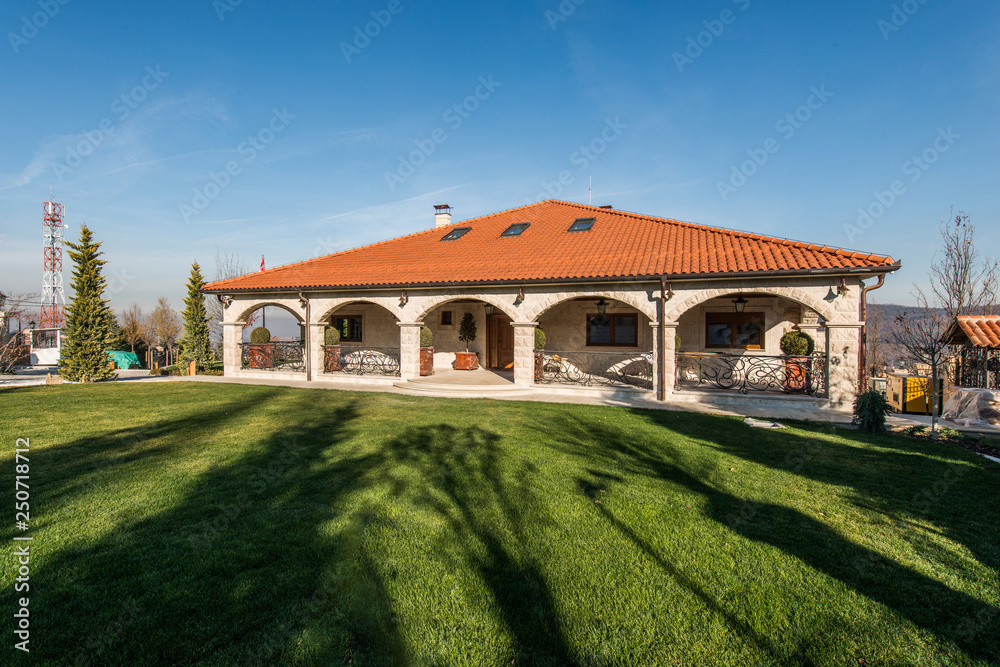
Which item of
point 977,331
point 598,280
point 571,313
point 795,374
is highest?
point 598,280

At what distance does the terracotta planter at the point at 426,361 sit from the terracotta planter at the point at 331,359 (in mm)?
3534

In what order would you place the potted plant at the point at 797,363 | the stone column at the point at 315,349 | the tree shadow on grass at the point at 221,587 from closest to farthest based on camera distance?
the tree shadow on grass at the point at 221,587 < the potted plant at the point at 797,363 < the stone column at the point at 315,349

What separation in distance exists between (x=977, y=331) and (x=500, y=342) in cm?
1257

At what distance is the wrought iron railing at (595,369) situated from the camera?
13.0 meters

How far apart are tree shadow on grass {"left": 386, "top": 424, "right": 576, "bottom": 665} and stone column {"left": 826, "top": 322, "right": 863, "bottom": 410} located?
8289mm

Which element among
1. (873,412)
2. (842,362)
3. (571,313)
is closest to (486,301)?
(571,313)

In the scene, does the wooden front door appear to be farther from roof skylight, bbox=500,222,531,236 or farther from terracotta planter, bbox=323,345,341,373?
terracotta planter, bbox=323,345,341,373

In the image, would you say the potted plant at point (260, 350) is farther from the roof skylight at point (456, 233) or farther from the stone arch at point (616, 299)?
the stone arch at point (616, 299)

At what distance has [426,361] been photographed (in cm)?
1488

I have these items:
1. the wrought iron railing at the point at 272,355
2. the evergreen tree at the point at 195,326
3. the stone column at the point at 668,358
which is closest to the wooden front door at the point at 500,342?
the stone column at the point at 668,358

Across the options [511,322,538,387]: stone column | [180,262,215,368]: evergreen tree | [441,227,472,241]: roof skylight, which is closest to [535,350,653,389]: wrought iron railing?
[511,322,538,387]: stone column

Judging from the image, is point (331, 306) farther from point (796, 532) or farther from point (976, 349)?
point (976, 349)

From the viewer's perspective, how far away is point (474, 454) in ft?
20.0

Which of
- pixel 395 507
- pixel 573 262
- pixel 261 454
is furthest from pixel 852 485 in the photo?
pixel 573 262
